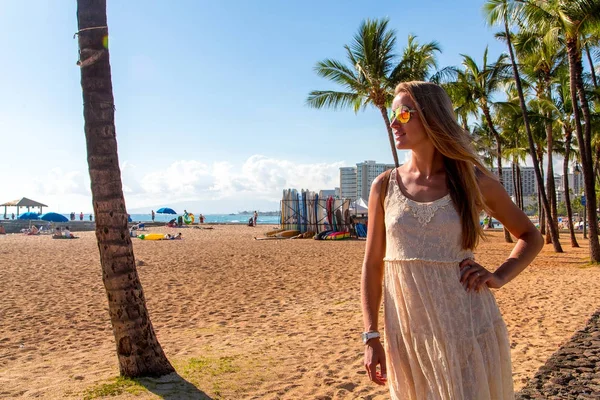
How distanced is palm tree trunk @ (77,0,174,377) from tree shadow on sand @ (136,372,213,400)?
31cm

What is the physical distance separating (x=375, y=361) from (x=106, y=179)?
3.19 m

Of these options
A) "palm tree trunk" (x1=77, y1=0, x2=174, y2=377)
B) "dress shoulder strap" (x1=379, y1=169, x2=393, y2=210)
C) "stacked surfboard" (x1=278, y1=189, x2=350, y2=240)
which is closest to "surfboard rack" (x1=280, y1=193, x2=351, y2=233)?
"stacked surfboard" (x1=278, y1=189, x2=350, y2=240)

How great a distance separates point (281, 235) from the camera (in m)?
26.4

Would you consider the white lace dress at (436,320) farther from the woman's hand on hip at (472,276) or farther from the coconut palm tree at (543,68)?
the coconut palm tree at (543,68)

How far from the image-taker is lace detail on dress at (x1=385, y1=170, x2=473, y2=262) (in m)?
1.63

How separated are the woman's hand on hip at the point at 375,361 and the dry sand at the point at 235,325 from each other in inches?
106

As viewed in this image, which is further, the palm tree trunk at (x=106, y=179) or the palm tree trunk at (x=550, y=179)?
the palm tree trunk at (x=550, y=179)

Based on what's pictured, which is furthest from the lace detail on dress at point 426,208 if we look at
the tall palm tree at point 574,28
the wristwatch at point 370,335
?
the tall palm tree at point 574,28

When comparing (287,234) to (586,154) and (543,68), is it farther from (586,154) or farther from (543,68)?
(586,154)

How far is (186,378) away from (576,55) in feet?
42.1

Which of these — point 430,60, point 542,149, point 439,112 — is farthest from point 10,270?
point 542,149

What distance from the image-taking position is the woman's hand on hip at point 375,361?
5.63ft

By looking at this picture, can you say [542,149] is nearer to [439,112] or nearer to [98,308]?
[98,308]

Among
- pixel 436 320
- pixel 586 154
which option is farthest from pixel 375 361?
pixel 586 154
